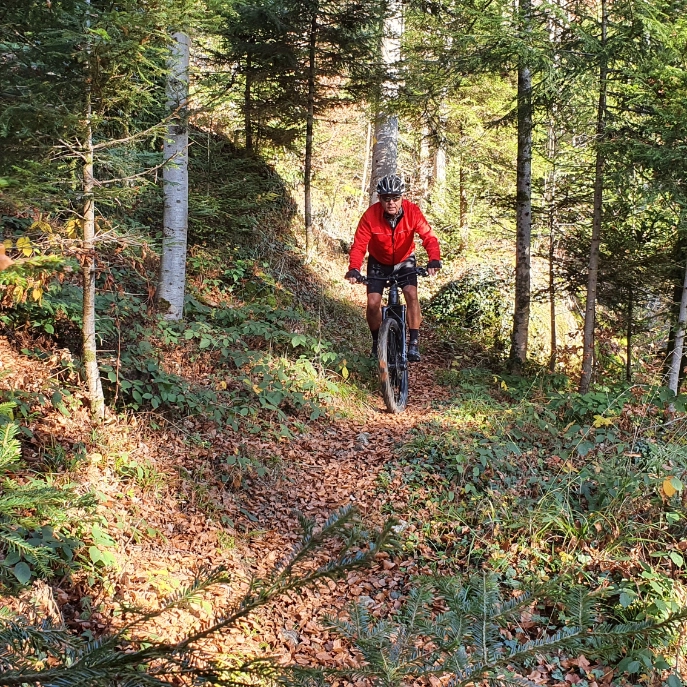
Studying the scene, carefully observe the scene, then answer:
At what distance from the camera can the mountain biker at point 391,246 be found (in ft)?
23.8

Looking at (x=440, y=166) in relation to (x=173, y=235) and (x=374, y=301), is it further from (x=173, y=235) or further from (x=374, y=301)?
(x=173, y=235)

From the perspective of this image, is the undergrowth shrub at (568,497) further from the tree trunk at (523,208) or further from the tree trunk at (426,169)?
the tree trunk at (426,169)

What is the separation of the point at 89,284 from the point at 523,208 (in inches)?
265

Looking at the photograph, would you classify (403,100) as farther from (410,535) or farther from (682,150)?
(410,535)

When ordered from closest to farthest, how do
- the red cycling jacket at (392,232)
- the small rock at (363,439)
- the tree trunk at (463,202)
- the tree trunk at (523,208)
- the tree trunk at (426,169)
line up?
the small rock at (363,439)
the red cycling jacket at (392,232)
the tree trunk at (523,208)
the tree trunk at (463,202)
the tree trunk at (426,169)

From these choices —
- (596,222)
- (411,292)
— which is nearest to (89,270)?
(411,292)

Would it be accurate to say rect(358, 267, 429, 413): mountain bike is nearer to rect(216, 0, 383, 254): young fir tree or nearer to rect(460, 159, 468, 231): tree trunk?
rect(216, 0, 383, 254): young fir tree

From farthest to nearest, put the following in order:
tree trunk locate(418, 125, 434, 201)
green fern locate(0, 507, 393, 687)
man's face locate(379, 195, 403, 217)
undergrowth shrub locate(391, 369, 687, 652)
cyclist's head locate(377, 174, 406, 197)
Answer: tree trunk locate(418, 125, 434, 201), man's face locate(379, 195, 403, 217), cyclist's head locate(377, 174, 406, 197), undergrowth shrub locate(391, 369, 687, 652), green fern locate(0, 507, 393, 687)

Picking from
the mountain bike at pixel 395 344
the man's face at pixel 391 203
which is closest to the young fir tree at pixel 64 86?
the man's face at pixel 391 203

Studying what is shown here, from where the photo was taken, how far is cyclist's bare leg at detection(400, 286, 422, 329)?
7.52 meters

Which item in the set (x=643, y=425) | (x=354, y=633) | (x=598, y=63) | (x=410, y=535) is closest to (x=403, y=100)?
(x=598, y=63)

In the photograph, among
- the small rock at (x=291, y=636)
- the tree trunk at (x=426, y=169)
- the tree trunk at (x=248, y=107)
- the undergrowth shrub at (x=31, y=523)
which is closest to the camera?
the undergrowth shrub at (x=31, y=523)

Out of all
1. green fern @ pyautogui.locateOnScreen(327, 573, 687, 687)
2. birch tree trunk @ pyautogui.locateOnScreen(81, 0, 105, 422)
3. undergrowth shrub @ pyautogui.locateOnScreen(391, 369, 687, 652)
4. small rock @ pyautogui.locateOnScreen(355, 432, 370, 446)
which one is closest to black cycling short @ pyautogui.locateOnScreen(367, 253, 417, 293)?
small rock @ pyautogui.locateOnScreen(355, 432, 370, 446)

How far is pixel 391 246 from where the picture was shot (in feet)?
24.6
